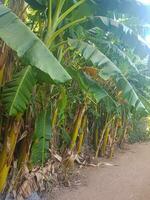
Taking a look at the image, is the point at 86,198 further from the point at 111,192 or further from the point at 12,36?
the point at 12,36

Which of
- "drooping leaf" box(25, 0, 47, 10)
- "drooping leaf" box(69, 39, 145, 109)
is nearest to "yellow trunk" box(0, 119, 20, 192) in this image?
"drooping leaf" box(69, 39, 145, 109)

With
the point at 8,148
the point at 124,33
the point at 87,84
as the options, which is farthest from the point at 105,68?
the point at 8,148

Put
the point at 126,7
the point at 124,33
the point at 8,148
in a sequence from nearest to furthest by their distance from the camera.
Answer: the point at 8,148
the point at 126,7
the point at 124,33

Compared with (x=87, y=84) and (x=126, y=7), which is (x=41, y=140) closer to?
(x=87, y=84)

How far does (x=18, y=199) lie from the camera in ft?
14.0

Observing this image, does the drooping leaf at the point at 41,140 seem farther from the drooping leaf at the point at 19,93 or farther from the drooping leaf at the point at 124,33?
the drooping leaf at the point at 124,33

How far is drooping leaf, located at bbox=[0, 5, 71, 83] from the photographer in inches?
104

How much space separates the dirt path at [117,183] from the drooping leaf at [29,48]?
2922mm

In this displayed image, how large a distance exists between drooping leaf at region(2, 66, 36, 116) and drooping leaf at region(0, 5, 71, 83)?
72cm

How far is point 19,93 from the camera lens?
3.41 metres

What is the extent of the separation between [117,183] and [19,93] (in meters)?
3.34

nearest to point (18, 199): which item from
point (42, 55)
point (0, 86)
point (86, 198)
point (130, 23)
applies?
point (86, 198)

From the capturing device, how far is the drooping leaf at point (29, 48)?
104 inches

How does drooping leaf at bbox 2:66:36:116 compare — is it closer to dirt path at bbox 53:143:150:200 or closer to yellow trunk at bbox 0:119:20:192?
yellow trunk at bbox 0:119:20:192
